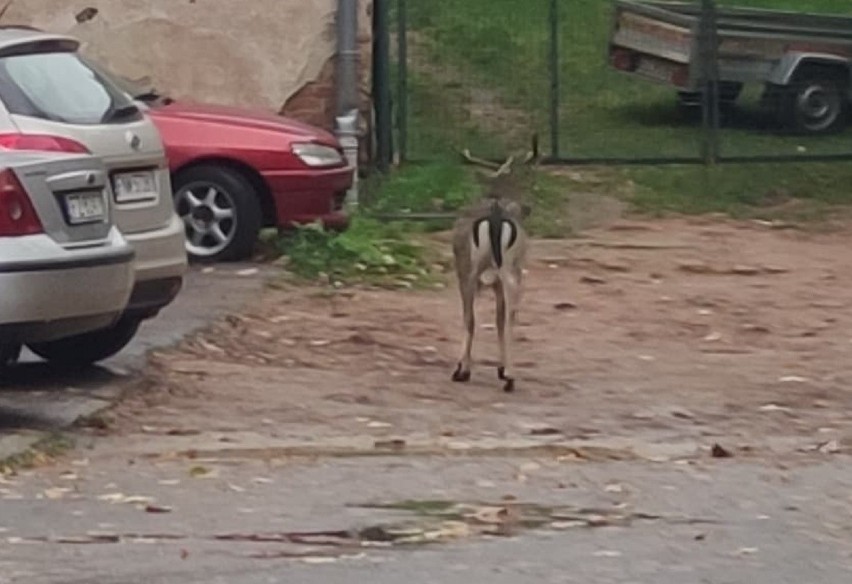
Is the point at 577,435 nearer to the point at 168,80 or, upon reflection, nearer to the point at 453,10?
the point at 168,80

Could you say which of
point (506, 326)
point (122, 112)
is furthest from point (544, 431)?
point (122, 112)

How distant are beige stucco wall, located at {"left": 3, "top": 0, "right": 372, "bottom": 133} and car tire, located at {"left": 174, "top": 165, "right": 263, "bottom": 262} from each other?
9.63 ft

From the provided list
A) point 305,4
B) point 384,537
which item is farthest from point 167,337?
point 305,4

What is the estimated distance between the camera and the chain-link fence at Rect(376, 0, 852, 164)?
20.5 meters

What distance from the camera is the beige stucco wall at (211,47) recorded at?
18.3 m

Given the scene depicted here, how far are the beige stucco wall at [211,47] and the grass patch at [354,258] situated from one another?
9.21 feet

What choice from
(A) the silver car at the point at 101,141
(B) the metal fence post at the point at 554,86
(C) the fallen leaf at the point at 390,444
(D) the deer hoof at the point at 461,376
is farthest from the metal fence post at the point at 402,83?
(C) the fallen leaf at the point at 390,444

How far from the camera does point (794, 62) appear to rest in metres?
21.0

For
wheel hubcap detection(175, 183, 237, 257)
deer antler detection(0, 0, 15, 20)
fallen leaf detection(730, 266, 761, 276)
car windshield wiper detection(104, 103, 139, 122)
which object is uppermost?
car windshield wiper detection(104, 103, 139, 122)

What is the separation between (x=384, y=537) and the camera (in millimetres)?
7527

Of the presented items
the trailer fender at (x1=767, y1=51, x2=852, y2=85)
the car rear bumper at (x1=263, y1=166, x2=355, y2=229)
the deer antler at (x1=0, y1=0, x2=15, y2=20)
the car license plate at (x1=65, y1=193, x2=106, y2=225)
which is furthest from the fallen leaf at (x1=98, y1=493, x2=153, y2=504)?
the trailer fender at (x1=767, y1=51, x2=852, y2=85)

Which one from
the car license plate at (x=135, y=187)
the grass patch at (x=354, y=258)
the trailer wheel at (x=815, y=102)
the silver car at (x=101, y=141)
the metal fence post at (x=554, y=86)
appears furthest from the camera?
the trailer wheel at (x=815, y=102)

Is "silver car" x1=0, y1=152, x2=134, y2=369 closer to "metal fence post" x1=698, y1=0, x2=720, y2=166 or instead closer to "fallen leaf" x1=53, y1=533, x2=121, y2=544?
"fallen leaf" x1=53, y1=533, x2=121, y2=544

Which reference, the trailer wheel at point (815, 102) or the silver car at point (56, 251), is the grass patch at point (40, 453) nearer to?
the silver car at point (56, 251)
